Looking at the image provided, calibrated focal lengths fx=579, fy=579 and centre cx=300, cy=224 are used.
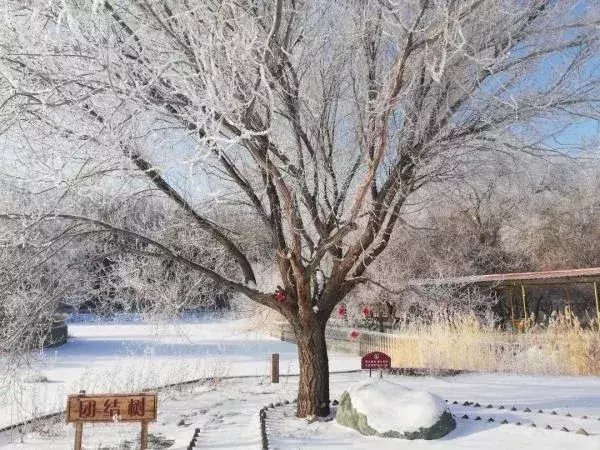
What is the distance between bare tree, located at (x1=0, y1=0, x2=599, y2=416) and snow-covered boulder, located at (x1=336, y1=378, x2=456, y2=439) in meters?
0.76

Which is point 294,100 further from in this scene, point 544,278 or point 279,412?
point 544,278

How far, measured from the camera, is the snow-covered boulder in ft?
20.0

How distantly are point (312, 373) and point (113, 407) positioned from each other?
2.46 metres

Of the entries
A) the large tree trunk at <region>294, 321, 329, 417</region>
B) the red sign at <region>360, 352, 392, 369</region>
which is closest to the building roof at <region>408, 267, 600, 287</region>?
the red sign at <region>360, 352, 392, 369</region>

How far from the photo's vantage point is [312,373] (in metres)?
7.34

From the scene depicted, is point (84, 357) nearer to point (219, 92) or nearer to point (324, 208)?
point (324, 208)

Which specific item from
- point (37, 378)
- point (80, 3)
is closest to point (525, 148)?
point (80, 3)

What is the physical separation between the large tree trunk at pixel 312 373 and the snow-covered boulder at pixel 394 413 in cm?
50

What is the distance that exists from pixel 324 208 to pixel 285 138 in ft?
3.99

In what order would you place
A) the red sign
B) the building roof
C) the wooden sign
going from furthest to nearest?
the building roof < the red sign < the wooden sign

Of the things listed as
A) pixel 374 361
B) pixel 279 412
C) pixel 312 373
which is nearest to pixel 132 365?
pixel 279 412

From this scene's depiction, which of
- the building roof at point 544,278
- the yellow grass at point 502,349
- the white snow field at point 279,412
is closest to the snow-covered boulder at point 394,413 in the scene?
the white snow field at point 279,412

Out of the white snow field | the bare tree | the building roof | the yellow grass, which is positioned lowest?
the white snow field

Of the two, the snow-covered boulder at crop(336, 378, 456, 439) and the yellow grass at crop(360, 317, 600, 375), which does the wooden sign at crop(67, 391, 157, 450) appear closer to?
the snow-covered boulder at crop(336, 378, 456, 439)
